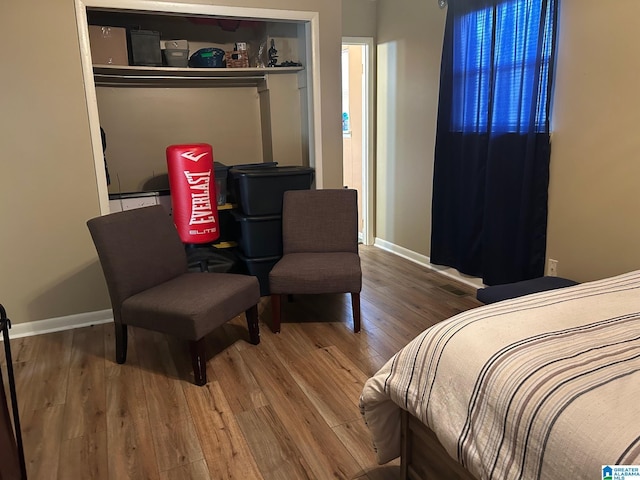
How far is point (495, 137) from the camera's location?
332cm

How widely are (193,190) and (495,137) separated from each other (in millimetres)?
2143

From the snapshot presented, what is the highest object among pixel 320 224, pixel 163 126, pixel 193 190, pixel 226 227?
pixel 163 126

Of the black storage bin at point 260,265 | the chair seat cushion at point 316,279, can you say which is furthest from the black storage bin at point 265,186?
the chair seat cushion at point 316,279

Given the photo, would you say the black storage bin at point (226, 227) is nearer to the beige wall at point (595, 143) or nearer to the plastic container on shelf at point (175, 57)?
the plastic container on shelf at point (175, 57)

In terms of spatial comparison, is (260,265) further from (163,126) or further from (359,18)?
(359,18)

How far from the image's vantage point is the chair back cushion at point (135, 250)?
2.51 meters

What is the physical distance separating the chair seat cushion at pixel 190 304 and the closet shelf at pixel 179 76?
5.67 feet

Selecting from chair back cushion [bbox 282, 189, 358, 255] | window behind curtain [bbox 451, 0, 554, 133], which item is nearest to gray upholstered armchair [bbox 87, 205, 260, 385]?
chair back cushion [bbox 282, 189, 358, 255]

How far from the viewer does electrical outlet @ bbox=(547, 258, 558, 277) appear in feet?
10.1

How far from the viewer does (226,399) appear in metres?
2.31

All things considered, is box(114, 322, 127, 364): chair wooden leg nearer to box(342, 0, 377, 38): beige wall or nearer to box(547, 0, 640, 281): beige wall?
box(547, 0, 640, 281): beige wall

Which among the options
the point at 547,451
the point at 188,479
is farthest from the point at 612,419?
the point at 188,479

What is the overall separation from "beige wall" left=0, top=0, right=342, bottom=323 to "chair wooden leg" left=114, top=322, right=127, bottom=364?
70 centimetres

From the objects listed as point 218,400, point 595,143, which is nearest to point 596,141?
point 595,143
